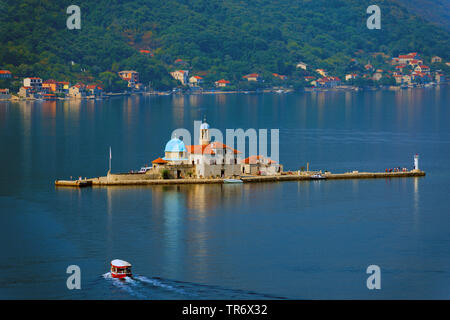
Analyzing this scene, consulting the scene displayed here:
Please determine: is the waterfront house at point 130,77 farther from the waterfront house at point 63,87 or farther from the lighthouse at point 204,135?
the lighthouse at point 204,135

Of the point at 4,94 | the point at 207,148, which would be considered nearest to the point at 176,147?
the point at 207,148

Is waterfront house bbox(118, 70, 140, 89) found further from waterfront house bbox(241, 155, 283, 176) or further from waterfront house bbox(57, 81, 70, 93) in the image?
waterfront house bbox(241, 155, 283, 176)

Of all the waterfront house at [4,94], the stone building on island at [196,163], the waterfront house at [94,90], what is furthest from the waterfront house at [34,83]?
the stone building on island at [196,163]

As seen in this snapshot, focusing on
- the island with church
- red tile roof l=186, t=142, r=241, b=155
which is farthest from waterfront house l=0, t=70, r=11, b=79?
red tile roof l=186, t=142, r=241, b=155

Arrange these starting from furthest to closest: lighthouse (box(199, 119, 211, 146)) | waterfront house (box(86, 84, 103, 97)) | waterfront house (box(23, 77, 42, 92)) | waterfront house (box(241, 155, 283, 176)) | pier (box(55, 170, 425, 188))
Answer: waterfront house (box(86, 84, 103, 97)), waterfront house (box(23, 77, 42, 92)), waterfront house (box(241, 155, 283, 176)), lighthouse (box(199, 119, 211, 146)), pier (box(55, 170, 425, 188))

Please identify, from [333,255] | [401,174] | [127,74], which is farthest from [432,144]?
[127,74]
